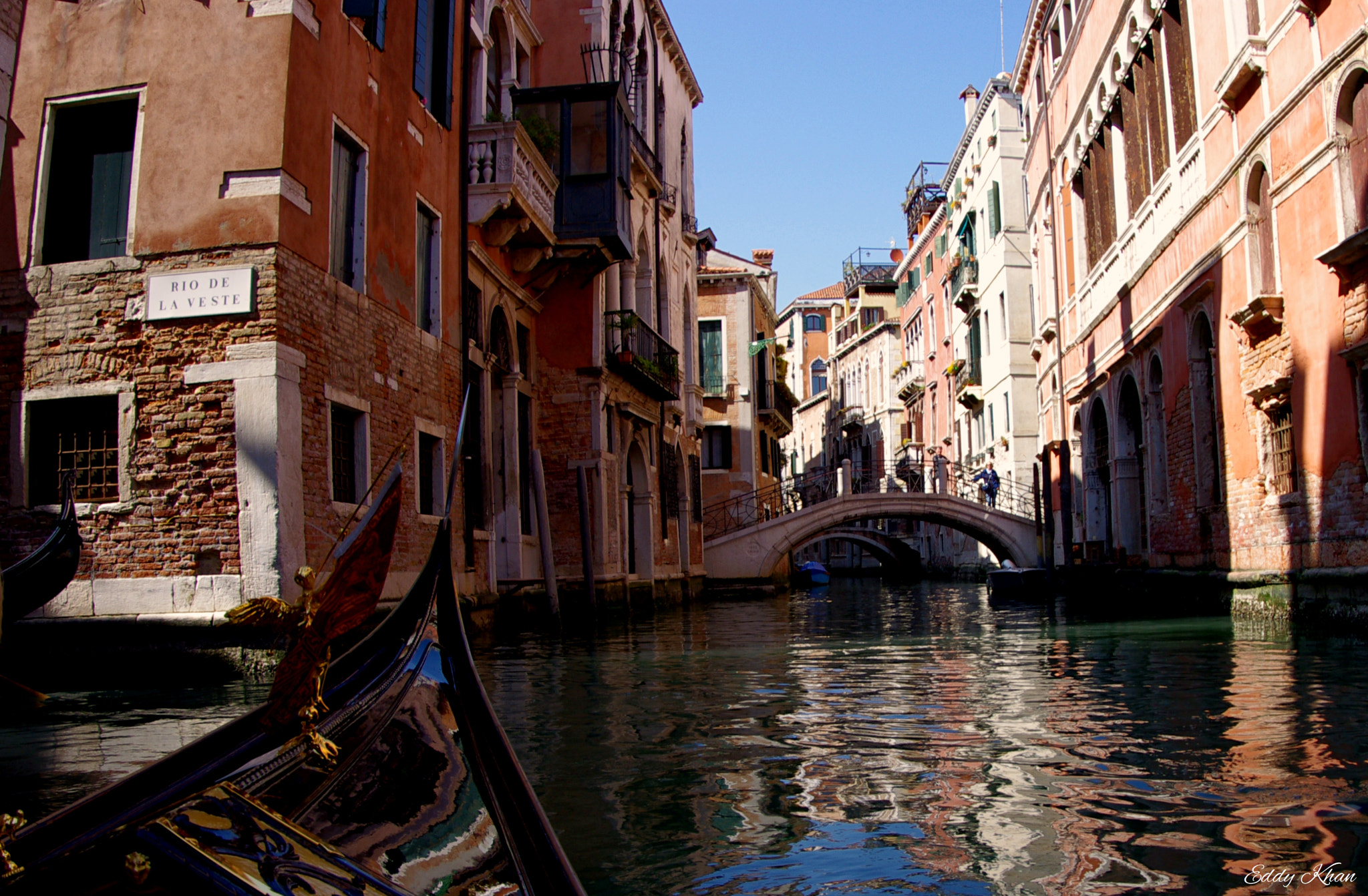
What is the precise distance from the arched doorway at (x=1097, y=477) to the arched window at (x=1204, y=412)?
13.3 ft

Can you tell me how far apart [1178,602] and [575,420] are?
249 inches

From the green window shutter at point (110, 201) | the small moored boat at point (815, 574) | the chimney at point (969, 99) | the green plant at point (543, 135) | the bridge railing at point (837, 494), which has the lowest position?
the small moored boat at point (815, 574)

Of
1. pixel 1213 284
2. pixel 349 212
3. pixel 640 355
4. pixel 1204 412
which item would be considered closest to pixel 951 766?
pixel 349 212

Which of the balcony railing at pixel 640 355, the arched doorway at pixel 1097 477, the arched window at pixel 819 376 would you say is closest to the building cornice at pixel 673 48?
the balcony railing at pixel 640 355

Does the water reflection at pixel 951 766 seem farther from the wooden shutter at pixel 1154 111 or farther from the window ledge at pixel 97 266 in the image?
the wooden shutter at pixel 1154 111

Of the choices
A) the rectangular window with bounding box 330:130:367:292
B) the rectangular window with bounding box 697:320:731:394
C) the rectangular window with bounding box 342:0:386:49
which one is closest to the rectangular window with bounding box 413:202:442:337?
the rectangular window with bounding box 330:130:367:292

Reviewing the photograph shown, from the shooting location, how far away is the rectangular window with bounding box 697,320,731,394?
24016 millimetres

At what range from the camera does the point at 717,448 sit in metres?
24.2

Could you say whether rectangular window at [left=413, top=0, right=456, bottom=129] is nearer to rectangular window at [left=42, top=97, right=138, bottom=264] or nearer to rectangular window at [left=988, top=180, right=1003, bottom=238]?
rectangular window at [left=42, top=97, right=138, bottom=264]

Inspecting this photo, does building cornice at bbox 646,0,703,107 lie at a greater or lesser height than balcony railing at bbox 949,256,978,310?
greater

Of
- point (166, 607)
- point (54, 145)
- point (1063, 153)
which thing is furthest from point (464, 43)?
point (1063, 153)

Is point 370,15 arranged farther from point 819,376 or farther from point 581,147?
point 819,376

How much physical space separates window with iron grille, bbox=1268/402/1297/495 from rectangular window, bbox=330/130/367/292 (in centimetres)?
678

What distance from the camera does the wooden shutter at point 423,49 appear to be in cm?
898
